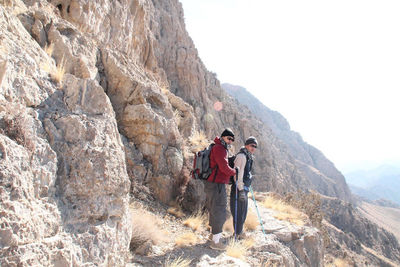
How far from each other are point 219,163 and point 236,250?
5.04 ft

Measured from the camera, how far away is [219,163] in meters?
4.48

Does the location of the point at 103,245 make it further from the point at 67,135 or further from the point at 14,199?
the point at 67,135

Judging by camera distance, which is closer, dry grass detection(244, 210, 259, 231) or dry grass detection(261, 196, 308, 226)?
dry grass detection(244, 210, 259, 231)

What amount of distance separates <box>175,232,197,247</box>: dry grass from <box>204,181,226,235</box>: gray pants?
442 millimetres

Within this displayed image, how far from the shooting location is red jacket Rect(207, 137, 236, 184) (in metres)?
4.48

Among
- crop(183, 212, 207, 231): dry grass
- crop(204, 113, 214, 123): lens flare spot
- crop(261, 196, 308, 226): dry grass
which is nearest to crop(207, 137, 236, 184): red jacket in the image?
crop(183, 212, 207, 231): dry grass

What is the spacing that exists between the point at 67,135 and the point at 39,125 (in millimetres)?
310

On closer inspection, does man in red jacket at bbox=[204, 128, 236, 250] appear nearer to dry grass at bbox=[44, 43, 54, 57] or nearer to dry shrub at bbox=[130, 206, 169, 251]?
dry shrub at bbox=[130, 206, 169, 251]

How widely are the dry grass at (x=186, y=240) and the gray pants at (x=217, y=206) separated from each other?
442mm

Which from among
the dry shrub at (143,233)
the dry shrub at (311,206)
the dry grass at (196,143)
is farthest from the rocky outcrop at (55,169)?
the dry shrub at (311,206)

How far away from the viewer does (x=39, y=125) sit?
9.23 ft

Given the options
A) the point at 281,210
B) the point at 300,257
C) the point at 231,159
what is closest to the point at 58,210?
the point at 231,159

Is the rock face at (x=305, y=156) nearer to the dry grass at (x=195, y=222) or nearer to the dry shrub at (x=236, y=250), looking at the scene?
the dry grass at (x=195, y=222)

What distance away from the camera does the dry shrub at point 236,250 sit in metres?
4.44
